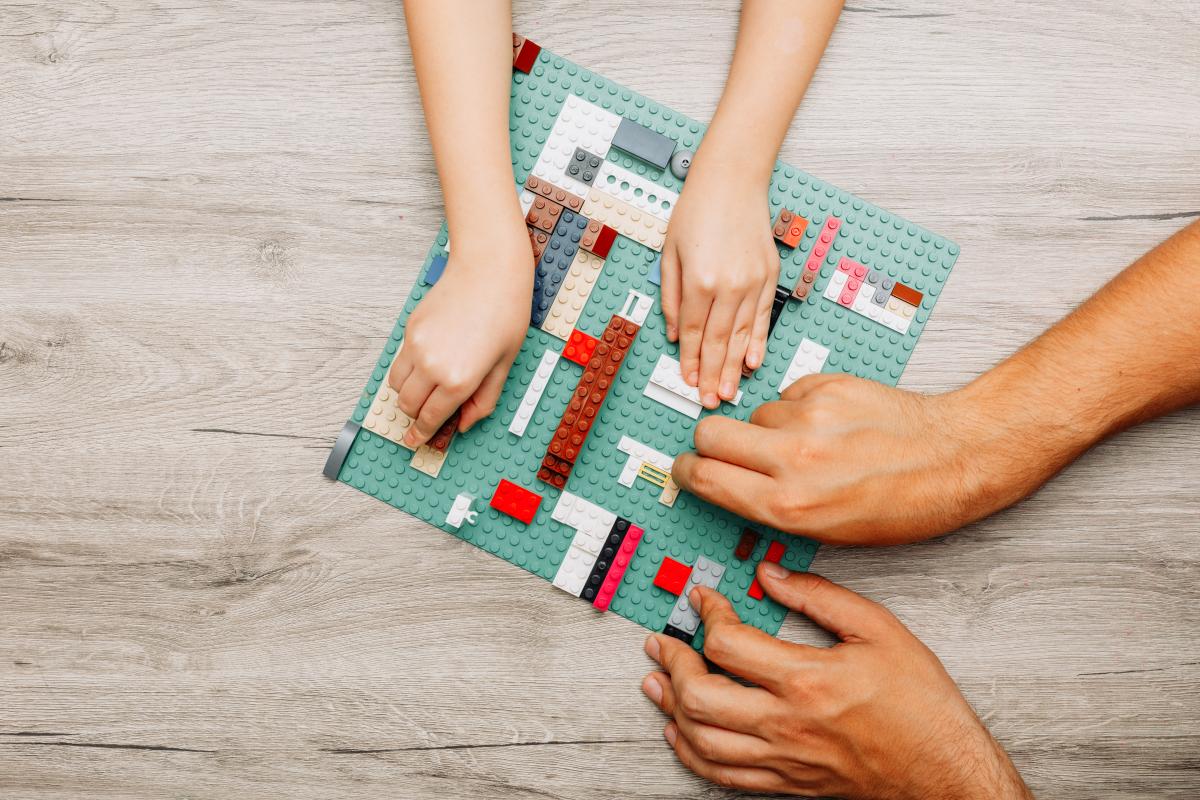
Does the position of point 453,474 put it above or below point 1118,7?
below

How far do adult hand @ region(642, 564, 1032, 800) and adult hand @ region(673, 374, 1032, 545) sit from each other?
0.41 feet

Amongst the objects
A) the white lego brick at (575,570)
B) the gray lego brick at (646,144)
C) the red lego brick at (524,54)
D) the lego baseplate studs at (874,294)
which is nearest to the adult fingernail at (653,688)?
the white lego brick at (575,570)

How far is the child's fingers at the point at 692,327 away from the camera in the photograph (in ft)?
2.90

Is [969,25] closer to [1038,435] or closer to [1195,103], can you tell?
[1195,103]

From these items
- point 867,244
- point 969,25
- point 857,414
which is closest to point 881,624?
point 857,414

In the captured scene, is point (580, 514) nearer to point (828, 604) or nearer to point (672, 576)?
point (672, 576)

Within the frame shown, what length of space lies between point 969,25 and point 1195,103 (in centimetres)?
27

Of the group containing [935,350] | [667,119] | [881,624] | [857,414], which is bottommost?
[881,624]

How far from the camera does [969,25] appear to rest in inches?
36.8

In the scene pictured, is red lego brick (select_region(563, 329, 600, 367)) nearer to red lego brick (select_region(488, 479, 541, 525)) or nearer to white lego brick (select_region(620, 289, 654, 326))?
white lego brick (select_region(620, 289, 654, 326))

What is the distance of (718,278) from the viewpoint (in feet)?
2.87

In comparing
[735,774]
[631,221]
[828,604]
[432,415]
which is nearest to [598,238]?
[631,221]

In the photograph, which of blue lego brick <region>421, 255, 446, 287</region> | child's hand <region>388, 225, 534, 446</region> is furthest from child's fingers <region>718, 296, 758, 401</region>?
blue lego brick <region>421, 255, 446, 287</region>

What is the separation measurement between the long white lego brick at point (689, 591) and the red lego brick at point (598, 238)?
36 centimetres
